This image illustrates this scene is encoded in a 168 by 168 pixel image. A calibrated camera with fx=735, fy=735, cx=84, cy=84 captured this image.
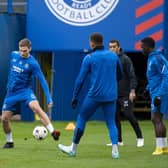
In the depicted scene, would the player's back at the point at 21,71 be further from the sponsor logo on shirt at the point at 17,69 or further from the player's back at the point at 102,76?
the player's back at the point at 102,76

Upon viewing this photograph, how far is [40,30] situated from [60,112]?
2.72m

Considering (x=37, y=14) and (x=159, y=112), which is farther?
(x=37, y=14)

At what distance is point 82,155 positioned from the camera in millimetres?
12289

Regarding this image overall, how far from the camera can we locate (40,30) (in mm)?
23094

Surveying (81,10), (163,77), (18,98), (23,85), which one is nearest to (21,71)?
(23,85)

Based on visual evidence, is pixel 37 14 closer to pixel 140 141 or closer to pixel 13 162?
pixel 140 141

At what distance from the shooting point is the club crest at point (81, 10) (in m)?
22.7

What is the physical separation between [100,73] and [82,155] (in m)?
1.54

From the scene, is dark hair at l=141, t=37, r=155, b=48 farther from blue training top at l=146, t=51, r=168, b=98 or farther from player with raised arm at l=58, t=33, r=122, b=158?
player with raised arm at l=58, t=33, r=122, b=158

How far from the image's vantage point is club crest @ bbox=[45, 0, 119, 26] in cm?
2269

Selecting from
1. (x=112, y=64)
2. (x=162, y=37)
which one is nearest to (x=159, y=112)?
(x=112, y=64)

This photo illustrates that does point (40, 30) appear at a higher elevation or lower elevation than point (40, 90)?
higher

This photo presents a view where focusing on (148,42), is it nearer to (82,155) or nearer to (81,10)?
(82,155)

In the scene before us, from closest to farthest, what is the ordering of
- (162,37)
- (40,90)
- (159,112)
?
(159,112) < (162,37) < (40,90)
